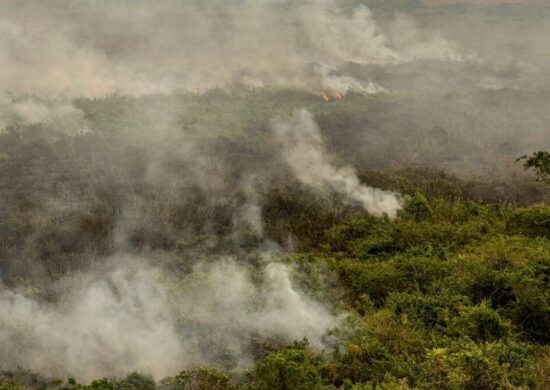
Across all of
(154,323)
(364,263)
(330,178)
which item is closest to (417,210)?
Result: (364,263)

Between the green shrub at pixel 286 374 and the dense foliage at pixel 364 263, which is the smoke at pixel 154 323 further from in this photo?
the green shrub at pixel 286 374

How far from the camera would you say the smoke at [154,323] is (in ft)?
103

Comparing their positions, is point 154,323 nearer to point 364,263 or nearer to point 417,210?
point 364,263

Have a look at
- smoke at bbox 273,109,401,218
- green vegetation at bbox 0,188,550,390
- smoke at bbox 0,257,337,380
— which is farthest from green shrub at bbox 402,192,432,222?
smoke at bbox 0,257,337,380

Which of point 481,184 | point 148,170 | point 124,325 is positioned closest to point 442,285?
point 124,325

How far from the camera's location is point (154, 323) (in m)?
35.3

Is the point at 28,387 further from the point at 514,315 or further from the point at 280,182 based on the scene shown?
the point at 280,182

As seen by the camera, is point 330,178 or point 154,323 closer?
point 154,323

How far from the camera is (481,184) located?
12631cm

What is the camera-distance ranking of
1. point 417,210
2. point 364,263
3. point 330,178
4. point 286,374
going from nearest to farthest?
point 286,374
point 364,263
point 417,210
point 330,178

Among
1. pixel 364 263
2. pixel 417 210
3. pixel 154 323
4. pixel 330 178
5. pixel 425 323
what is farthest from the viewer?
pixel 330 178

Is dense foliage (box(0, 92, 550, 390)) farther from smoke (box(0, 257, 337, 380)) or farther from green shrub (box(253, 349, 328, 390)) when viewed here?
smoke (box(0, 257, 337, 380))

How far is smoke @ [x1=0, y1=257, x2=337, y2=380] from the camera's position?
31.5 meters

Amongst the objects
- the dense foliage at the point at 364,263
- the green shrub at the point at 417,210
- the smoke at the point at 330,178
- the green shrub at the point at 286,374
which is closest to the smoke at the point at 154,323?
the dense foliage at the point at 364,263
